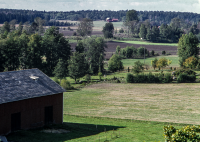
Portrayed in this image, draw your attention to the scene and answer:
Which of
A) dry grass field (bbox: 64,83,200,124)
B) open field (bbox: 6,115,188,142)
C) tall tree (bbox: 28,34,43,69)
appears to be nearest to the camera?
open field (bbox: 6,115,188,142)

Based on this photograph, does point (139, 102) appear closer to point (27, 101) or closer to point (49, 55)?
point (27, 101)

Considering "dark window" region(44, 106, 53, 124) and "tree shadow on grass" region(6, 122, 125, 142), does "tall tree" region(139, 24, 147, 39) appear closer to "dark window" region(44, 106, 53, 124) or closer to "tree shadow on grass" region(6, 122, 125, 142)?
"tree shadow on grass" region(6, 122, 125, 142)

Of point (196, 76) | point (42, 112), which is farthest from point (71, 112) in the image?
point (196, 76)

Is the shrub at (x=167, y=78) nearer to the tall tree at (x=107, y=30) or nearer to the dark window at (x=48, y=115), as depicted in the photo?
the dark window at (x=48, y=115)

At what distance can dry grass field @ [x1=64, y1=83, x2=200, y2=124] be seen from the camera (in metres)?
40.4

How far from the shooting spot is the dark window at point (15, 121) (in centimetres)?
2902

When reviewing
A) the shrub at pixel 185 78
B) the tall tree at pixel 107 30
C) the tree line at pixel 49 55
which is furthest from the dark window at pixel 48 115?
the tall tree at pixel 107 30

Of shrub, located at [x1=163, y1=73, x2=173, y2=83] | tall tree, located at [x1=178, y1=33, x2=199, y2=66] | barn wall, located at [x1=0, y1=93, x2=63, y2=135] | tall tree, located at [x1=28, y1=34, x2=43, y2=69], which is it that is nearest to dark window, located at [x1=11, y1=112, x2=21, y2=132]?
barn wall, located at [x1=0, y1=93, x2=63, y2=135]

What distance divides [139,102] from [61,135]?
2444cm

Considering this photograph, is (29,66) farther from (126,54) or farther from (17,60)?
(126,54)

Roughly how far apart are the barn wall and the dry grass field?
8.34 m

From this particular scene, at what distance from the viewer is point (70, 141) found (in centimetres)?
2552

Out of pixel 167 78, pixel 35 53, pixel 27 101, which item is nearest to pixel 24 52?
pixel 35 53

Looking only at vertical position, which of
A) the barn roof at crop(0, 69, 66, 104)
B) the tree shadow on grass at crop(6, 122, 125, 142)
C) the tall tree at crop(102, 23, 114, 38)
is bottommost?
the tree shadow on grass at crop(6, 122, 125, 142)
